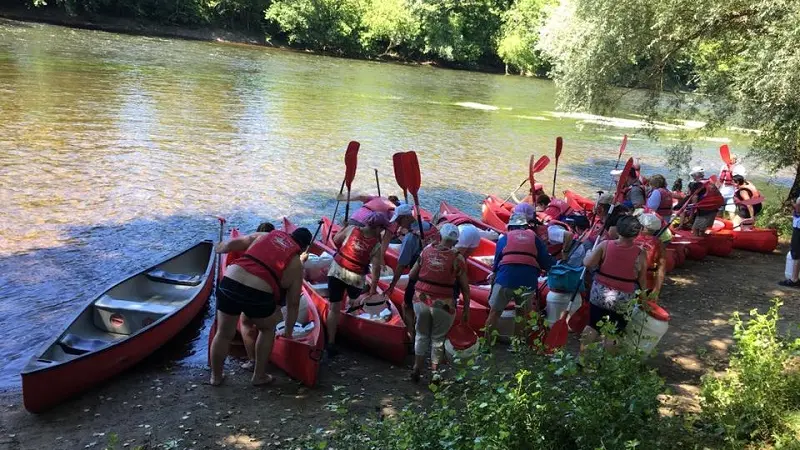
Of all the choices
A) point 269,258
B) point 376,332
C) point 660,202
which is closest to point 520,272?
point 376,332

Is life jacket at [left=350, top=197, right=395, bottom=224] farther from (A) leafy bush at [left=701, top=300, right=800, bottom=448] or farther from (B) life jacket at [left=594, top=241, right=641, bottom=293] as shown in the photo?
(A) leafy bush at [left=701, top=300, right=800, bottom=448]

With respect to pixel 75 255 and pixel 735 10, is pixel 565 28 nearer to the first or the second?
pixel 735 10

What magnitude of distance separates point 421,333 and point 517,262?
45.4 inches

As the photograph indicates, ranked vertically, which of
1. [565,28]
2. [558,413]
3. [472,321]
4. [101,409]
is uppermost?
[565,28]

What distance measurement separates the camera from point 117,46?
112ft

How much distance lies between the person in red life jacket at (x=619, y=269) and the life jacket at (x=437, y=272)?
1.23 metres

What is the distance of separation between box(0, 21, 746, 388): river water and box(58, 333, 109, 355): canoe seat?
62 centimetres

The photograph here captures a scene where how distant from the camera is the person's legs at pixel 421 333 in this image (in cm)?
585

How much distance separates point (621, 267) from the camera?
5559 millimetres

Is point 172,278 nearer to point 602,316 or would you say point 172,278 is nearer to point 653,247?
point 602,316

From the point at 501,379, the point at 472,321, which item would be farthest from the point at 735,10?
the point at 501,379

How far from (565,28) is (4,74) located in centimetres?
1865

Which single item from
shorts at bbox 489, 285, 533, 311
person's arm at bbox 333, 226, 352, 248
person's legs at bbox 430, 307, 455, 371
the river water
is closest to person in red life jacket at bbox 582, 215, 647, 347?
shorts at bbox 489, 285, 533, 311

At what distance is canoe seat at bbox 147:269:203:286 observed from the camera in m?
7.99
